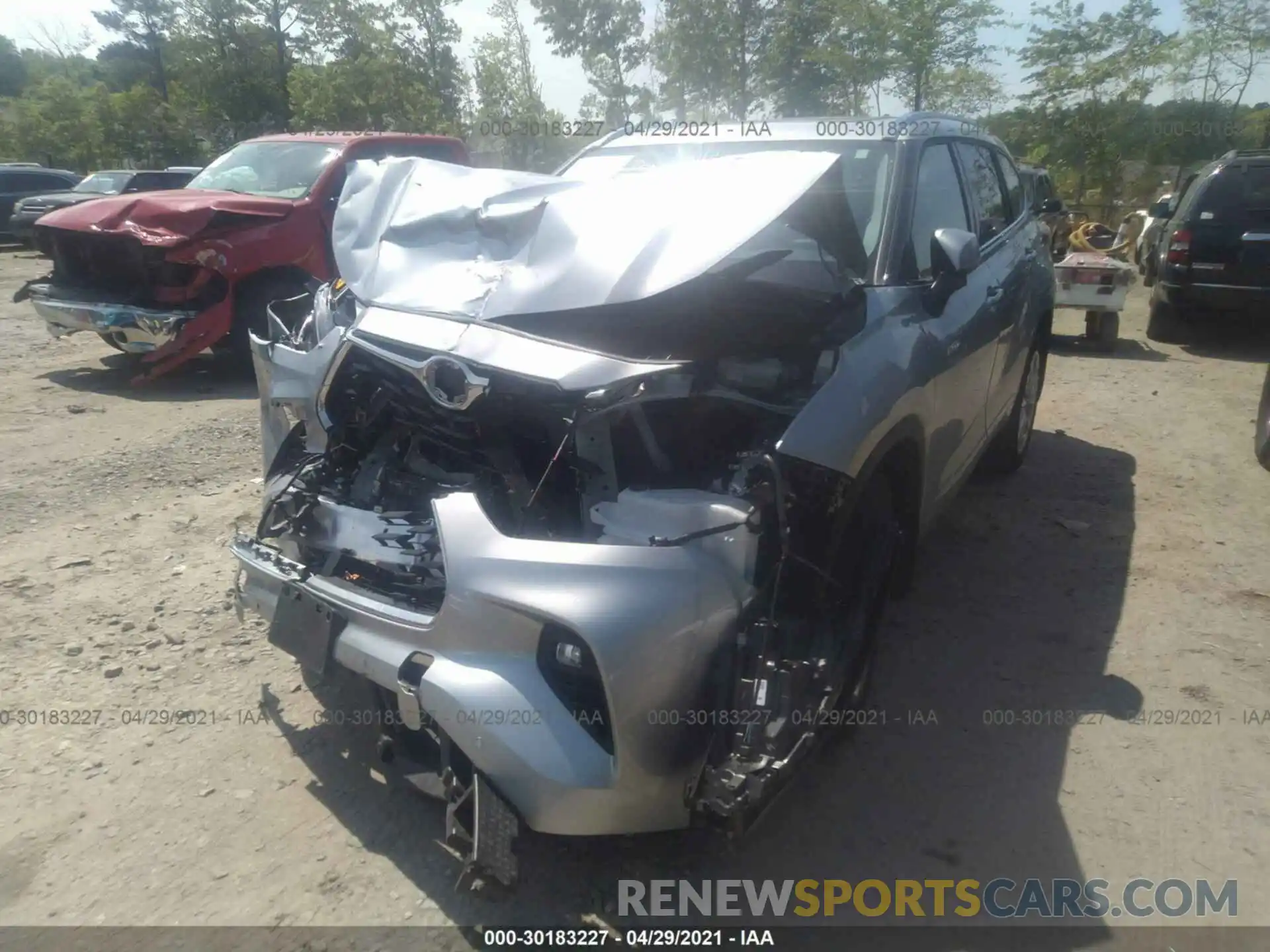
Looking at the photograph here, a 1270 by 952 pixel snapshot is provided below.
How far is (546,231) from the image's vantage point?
2945 millimetres

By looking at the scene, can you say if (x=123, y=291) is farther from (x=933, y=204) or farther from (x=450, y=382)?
(x=933, y=204)

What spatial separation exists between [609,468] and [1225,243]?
8999 mm

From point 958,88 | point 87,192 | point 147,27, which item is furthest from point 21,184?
point 147,27

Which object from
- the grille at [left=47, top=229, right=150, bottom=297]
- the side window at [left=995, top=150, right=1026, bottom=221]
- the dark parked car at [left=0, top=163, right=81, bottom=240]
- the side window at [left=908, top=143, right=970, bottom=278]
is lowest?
the dark parked car at [left=0, top=163, right=81, bottom=240]

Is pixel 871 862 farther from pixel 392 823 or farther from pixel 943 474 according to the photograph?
pixel 943 474

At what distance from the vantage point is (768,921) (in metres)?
2.46

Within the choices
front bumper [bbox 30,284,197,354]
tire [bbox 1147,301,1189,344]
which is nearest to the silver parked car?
front bumper [bbox 30,284,197,354]

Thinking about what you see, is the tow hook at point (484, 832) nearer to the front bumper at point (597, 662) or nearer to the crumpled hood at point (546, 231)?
the front bumper at point (597, 662)

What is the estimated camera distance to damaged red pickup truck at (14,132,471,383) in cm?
723

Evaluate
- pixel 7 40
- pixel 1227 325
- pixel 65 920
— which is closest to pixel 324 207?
pixel 65 920

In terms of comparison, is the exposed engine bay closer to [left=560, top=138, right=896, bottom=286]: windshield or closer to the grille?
[left=560, top=138, right=896, bottom=286]: windshield

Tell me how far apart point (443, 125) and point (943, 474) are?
23.4 m

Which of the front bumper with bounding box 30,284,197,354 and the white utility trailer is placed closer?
the front bumper with bounding box 30,284,197,354

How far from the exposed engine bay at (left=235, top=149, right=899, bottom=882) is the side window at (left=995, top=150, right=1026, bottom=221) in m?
2.70
